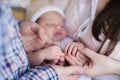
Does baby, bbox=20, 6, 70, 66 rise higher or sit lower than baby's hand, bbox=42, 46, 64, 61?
higher

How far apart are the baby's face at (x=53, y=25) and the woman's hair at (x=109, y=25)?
0.14 metres

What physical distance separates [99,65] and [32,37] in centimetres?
26

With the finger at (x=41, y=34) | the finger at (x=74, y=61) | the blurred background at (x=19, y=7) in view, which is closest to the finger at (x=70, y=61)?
the finger at (x=74, y=61)

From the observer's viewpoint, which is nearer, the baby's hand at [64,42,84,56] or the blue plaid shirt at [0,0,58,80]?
the blue plaid shirt at [0,0,58,80]

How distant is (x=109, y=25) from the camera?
996mm

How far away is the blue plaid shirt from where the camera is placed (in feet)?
2.07

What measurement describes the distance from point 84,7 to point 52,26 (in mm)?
152

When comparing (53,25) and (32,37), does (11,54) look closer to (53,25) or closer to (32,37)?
(32,37)

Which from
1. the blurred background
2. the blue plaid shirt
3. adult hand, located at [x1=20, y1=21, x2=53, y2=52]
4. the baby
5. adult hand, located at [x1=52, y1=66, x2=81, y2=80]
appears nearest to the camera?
the blue plaid shirt

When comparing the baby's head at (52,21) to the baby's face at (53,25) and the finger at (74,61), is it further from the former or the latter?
the finger at (74,61)

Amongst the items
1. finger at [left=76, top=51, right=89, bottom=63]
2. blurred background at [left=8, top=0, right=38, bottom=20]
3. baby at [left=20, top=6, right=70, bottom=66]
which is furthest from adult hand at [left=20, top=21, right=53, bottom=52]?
blurred background at [left=8, top=0, right=38, bottom=20]

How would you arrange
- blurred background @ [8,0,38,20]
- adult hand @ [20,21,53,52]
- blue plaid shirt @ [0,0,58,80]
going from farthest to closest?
blurred background @ [8,0,38,20] < adult hand @ [20,21,53,52] < blue plaid shirt @ [0,0,58,80]

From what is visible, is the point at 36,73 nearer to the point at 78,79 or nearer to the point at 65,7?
the point at 78,79

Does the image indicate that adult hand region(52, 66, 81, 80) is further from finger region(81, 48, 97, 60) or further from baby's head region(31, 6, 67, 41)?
baby's head region(31, 6, 67, 41)
